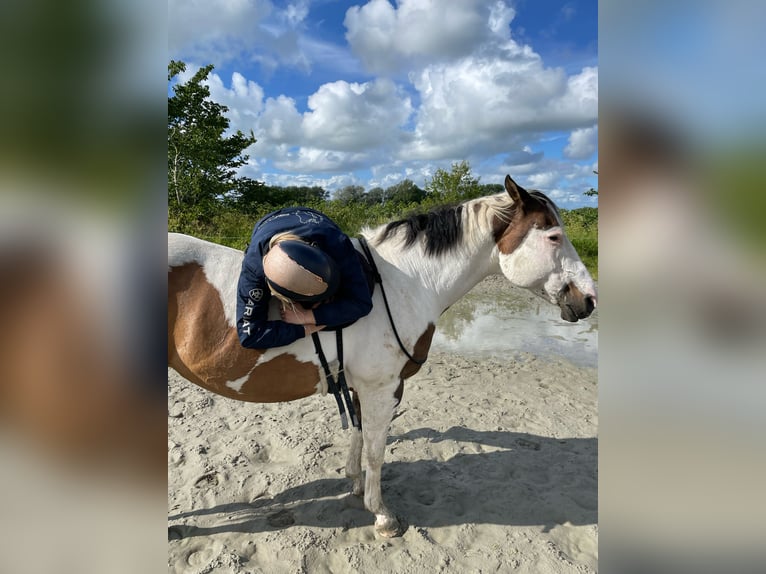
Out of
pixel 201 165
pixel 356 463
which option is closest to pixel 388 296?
pixel 356 463

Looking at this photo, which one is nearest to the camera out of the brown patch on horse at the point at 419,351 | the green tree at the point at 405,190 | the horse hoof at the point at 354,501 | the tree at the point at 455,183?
the brown patch on horse at the point at 419,351

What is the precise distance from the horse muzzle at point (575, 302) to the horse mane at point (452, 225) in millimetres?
545

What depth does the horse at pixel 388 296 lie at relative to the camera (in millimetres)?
2014

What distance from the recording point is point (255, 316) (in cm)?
192

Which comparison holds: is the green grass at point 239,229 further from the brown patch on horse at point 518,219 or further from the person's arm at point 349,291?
the person's arm at point 349,291

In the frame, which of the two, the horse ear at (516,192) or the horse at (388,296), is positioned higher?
the horse ear at (516,192)

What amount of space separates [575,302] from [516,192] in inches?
28.3

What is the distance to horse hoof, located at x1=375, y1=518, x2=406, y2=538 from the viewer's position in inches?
99.0

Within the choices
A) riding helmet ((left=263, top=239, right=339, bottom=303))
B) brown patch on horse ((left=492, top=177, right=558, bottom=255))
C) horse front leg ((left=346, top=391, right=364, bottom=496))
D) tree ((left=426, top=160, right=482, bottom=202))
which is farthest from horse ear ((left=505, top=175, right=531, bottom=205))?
tree ((left=426, top=160, right=482, bottom=202))
